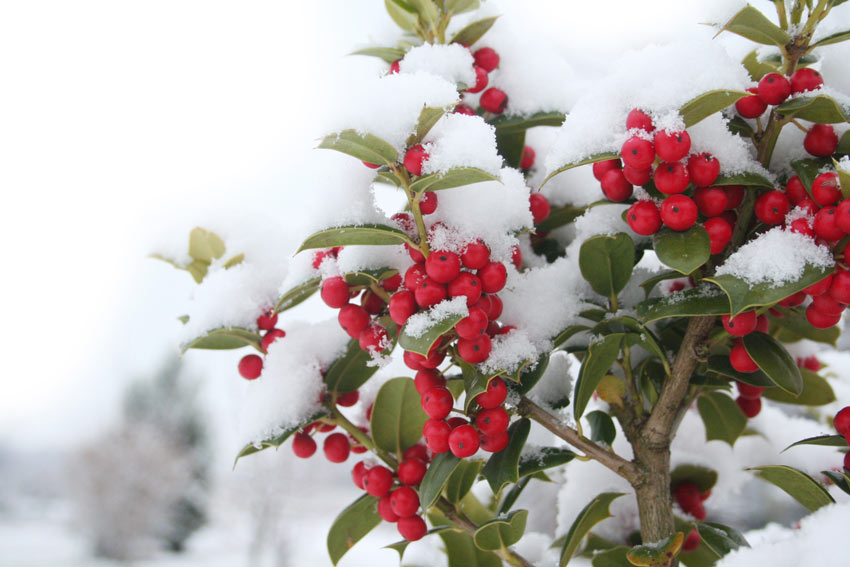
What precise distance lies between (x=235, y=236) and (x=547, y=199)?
0.37 meters

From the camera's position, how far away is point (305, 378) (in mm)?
632

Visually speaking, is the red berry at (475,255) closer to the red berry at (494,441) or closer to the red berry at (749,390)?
the red berry at (494,441)

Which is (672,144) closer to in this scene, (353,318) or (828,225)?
(828,225)

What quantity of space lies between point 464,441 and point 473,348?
8 cm

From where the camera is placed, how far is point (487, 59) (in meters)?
0.69

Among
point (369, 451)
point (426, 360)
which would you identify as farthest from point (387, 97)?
point (369, 451)

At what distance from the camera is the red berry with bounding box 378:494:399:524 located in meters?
0.64

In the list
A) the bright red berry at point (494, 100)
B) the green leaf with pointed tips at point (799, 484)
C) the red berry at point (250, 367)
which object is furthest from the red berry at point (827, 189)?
the red berry at point (250, 367)

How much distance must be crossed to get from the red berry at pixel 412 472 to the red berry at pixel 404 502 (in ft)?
0.05

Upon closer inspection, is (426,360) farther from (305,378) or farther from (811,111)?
(811,111)

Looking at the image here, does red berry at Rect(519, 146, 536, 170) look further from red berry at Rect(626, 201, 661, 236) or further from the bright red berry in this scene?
red berry at Rect(626, 201, 661, 236)

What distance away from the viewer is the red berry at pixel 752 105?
1.73 ft

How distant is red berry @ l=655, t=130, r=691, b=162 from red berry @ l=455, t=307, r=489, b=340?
0.18 meters

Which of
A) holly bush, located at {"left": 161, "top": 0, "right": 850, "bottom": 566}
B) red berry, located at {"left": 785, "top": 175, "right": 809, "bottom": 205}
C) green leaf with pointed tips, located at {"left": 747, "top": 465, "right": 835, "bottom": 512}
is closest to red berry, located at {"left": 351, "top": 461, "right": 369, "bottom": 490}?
holly bush, located at {"left": 161, "top": 0, "right": 850, "bottom": 566}
